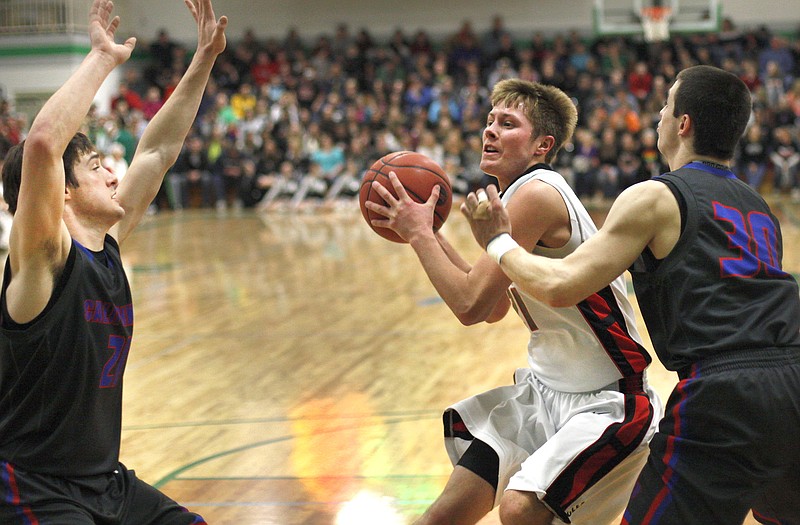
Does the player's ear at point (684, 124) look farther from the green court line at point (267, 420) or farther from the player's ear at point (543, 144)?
the green court line at point (267, 420)

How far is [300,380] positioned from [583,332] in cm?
388

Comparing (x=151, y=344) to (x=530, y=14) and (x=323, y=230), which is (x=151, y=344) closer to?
(x=323, y=230)

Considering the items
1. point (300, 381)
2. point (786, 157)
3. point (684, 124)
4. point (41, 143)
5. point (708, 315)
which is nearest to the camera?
point (41, 143)

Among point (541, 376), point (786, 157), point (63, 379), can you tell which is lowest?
point (786, 157)

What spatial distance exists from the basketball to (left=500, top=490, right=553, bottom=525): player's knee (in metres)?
1.01

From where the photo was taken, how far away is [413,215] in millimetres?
3391

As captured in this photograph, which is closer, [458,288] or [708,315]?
[708,315]

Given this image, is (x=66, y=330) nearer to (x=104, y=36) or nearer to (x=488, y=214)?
(x=104, y=36)

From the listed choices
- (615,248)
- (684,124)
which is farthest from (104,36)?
(684,124)

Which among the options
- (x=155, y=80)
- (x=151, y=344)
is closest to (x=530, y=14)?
(x=155, y=80)

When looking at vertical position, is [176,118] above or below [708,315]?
above

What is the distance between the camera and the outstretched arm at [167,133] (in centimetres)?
343

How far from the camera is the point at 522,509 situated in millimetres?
3115

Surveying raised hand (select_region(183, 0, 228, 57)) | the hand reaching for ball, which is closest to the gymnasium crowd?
raised hand (select_region(183, 0, 228, 57))
